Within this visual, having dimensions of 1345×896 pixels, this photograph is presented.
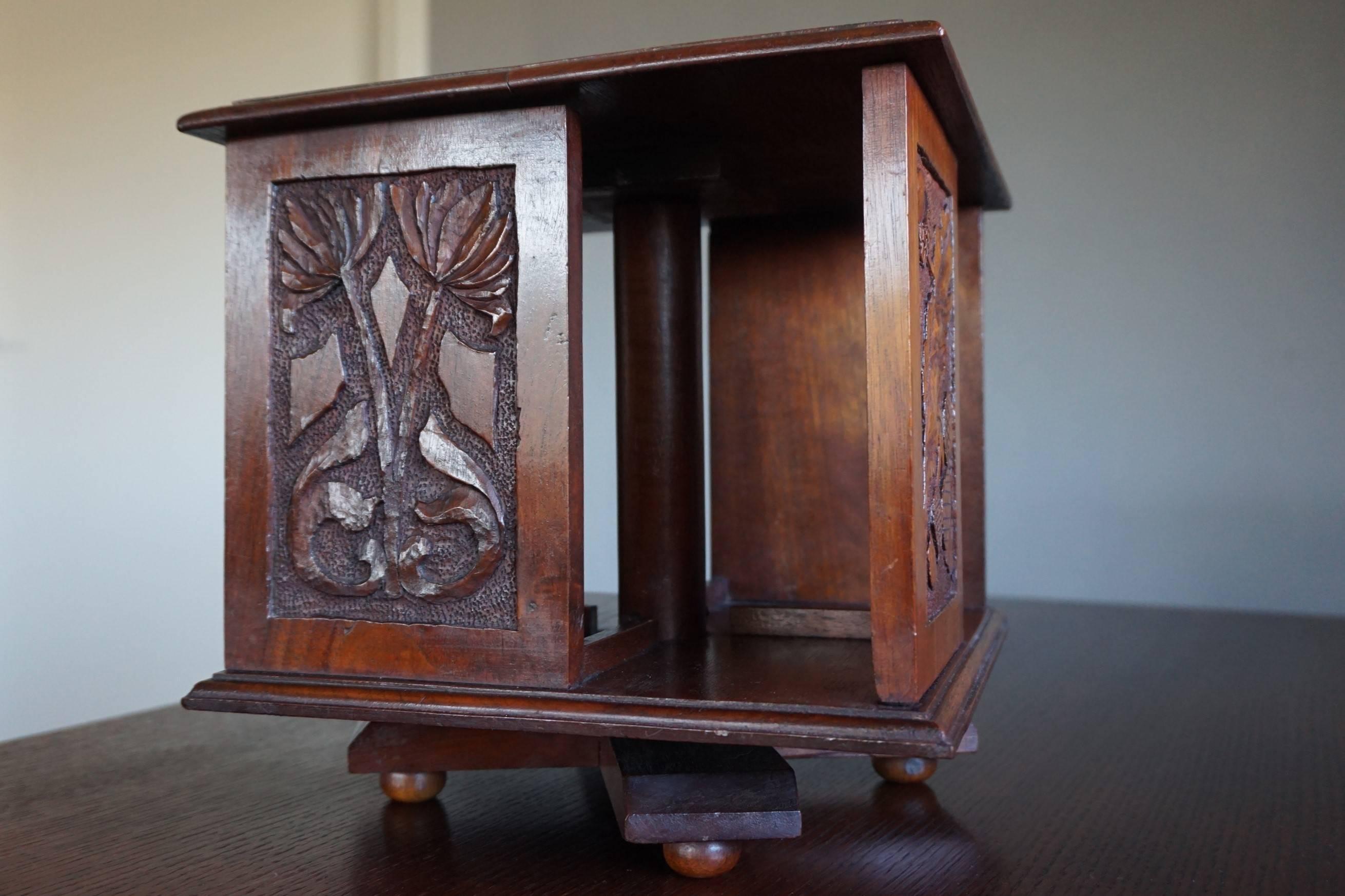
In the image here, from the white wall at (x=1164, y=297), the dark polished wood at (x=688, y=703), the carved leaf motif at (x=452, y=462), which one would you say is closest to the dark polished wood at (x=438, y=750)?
the dark polished wood at (x=688, y=703)

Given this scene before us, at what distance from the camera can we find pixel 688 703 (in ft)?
2.47

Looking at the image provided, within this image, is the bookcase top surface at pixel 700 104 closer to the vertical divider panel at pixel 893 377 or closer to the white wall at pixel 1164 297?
the vertical divider panel at pixel 893 377

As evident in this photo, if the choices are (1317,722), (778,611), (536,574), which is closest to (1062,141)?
(1317,722)

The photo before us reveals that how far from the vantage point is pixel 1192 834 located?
0.85m

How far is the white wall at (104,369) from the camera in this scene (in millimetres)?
2816

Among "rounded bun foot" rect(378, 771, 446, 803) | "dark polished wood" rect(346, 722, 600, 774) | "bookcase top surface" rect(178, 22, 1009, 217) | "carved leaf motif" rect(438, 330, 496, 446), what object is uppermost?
"bookcase top surface" rect(178, 22, 1009, 217)

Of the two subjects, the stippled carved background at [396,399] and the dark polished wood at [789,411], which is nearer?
the stippled carved background at [396,399]

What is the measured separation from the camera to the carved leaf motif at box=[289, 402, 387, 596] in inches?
33.3

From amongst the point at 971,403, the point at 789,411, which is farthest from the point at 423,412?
the point at 971,403

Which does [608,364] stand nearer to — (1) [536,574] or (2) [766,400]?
(2) [766,400]

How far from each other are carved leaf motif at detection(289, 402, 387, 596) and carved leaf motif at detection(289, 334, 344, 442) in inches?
0.9

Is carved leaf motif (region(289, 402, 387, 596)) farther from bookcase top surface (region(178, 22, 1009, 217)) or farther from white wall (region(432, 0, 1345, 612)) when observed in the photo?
white wall (region(432, 0, 1345, 612))

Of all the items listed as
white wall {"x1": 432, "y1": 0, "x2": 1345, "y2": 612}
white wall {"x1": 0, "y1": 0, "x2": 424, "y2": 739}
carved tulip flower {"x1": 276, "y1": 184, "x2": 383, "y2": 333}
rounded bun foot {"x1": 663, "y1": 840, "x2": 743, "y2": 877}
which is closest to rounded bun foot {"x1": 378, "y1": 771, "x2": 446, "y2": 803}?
rounded bun foot {"x1": 663, "y1": 840, "x2": 743, "y2": 877}

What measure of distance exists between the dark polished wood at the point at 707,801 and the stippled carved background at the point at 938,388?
163mm
